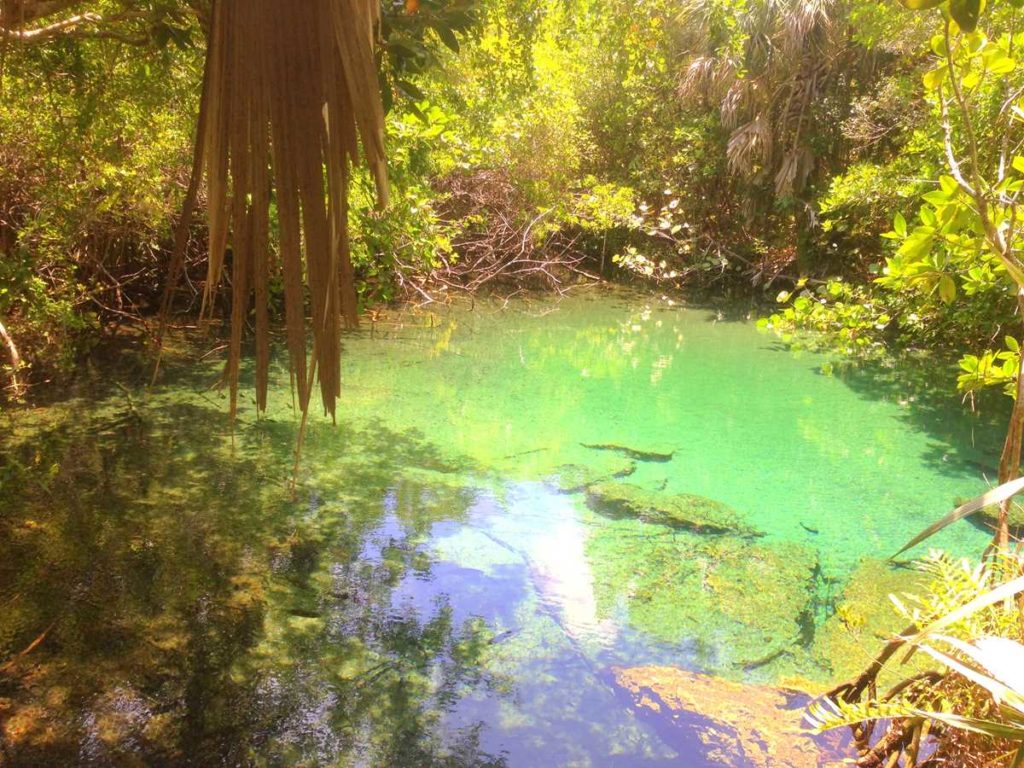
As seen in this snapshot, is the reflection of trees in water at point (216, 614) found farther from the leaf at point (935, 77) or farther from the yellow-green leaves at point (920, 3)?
the leaf at point (935, 77)

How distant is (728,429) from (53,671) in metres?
4.61

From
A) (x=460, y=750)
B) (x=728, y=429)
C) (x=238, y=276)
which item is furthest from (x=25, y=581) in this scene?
(x=728, y=429)

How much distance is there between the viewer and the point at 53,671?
2.41 meters

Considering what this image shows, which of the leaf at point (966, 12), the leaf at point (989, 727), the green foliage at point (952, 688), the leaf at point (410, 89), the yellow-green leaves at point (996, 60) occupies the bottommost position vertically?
the green foliage at point (952, 688)

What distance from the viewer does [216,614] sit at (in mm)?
2842

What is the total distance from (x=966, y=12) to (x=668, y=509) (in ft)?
11.2

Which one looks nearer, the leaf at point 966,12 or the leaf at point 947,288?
the leaf at point 966,12

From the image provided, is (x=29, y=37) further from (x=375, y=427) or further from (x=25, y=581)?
(x=375, y=427)

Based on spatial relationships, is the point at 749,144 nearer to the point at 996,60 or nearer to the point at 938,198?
the point at 996,60

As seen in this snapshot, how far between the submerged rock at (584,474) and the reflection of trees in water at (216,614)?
728 millimetres

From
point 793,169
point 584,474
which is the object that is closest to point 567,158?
point 793,169

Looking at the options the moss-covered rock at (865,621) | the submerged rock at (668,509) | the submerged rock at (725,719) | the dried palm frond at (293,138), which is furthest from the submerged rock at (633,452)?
the dried palm frond at (293,138)

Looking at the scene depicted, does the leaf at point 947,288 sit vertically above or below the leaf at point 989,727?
above

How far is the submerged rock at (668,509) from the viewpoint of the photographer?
396cm
